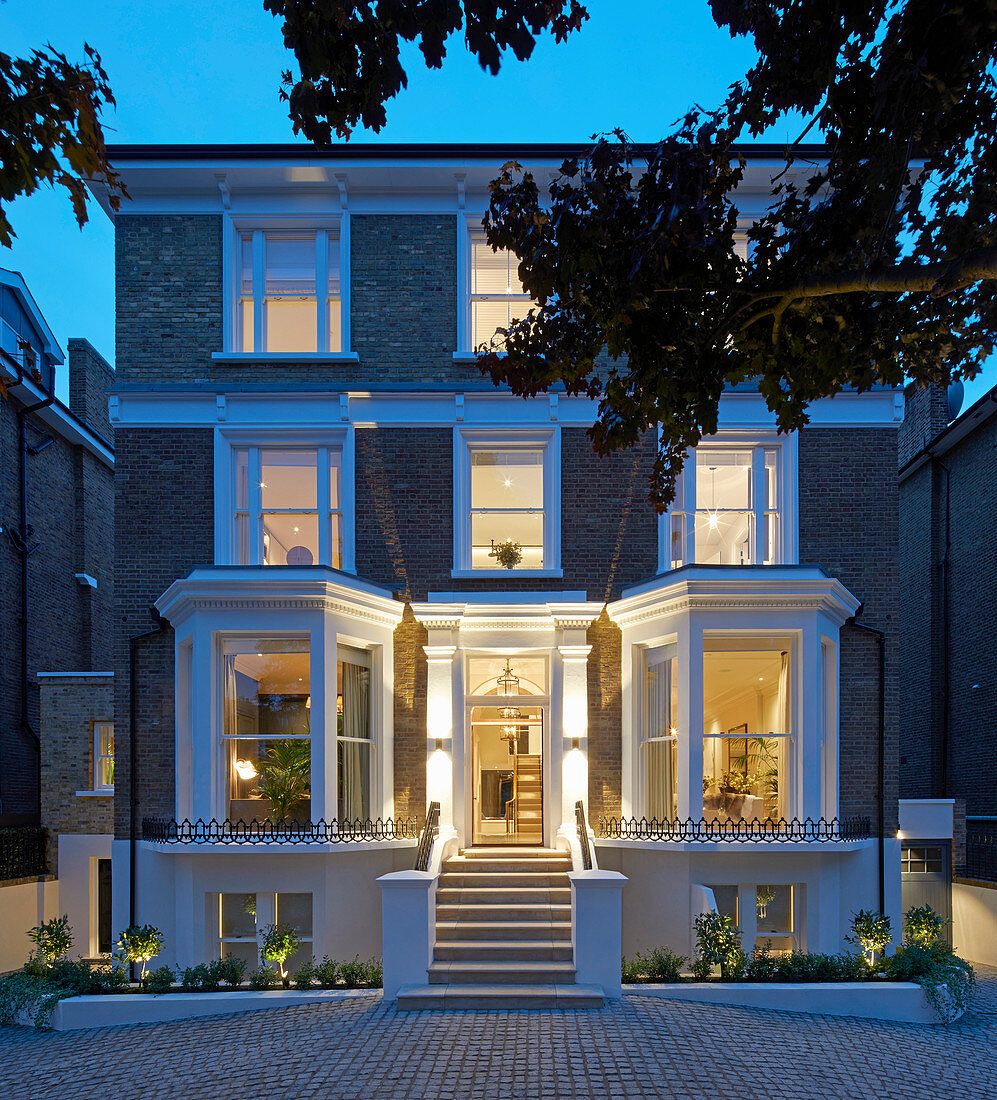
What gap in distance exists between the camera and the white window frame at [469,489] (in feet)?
42.4

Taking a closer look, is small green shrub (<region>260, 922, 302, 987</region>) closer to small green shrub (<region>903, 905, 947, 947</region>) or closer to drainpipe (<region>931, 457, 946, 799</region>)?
small green shrub (<region>903, 905, 947, 947</region>)

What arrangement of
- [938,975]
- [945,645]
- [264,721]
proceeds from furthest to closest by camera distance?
[945,645], [264,721], [938,975]

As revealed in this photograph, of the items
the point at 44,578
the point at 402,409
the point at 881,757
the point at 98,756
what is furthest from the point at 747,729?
the point at 44,578

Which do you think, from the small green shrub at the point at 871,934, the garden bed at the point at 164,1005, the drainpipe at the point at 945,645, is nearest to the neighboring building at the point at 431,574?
the small green shrub at the point at 871,934

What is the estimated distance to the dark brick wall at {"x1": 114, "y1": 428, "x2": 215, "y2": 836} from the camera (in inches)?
494

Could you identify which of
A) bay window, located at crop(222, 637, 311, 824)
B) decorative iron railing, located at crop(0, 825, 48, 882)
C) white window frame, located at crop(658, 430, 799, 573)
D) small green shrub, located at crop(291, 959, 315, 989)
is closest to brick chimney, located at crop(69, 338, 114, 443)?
decorative iron railing, located at crop(0, 825, 48, 882)

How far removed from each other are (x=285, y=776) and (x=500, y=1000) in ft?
14.1

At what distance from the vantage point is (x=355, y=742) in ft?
40.2

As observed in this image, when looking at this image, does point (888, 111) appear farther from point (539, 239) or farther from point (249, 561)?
point (249, 561)

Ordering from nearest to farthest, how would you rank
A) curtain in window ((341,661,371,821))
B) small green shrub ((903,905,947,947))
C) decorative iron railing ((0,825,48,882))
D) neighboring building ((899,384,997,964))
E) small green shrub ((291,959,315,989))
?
small green shrub ((291,959,315,989))
small green shrub ((903,905,947,947))
curtain in window ((341,661,371,821))
decorative iron railing ((0,825,48,882))
neighboring building ((899,384,997,964))

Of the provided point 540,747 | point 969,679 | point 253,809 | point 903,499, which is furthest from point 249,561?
point 903,499

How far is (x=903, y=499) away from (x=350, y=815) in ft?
54.2

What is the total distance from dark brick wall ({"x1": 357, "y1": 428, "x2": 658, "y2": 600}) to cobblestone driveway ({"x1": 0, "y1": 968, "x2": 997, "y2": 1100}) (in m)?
5.82

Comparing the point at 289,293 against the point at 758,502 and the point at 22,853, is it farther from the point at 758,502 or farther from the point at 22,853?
the point at 22,853
